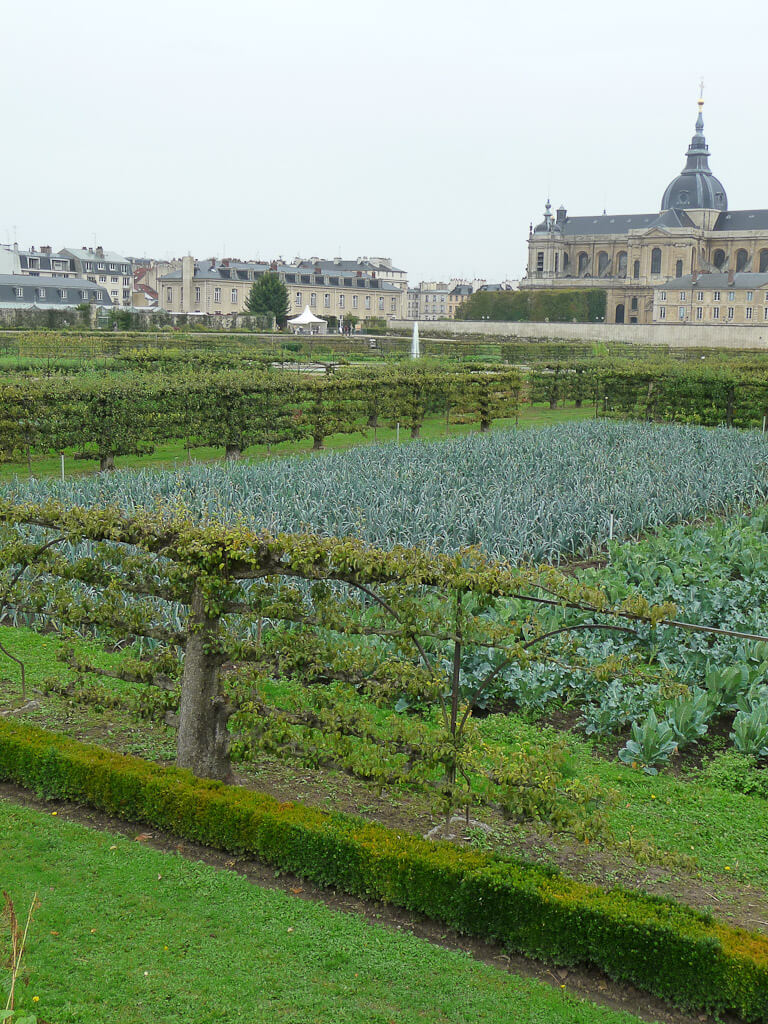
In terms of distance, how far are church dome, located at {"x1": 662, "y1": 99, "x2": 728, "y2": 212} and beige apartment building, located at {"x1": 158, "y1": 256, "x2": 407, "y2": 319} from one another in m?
29.8

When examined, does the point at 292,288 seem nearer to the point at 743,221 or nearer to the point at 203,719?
the point at 743,221

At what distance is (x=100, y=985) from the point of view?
2.97 meters

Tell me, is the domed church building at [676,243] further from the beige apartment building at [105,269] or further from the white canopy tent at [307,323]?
the beige apartment building at [105,269]

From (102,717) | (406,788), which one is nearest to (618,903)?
(406,788)

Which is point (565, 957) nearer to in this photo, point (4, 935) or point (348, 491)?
point (4, 935)

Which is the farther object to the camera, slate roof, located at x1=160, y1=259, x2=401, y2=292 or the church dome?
the church dome

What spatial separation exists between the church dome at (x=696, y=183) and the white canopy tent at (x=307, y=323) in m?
42.6

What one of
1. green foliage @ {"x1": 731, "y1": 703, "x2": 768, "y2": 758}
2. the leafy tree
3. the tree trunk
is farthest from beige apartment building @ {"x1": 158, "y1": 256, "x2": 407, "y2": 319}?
the tree trunk

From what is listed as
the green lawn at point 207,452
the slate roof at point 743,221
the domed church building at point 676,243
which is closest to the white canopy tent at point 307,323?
the green lawn at point 207,452

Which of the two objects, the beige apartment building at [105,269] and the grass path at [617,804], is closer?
the grass path at [617,804]

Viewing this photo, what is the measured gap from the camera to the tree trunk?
4.18 meters

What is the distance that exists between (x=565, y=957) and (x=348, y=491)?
6.48 meters

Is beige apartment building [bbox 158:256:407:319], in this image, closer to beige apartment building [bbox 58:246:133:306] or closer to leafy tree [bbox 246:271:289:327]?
leafy tree [bbox 246:271:289:327]

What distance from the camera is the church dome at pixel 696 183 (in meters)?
93.0
